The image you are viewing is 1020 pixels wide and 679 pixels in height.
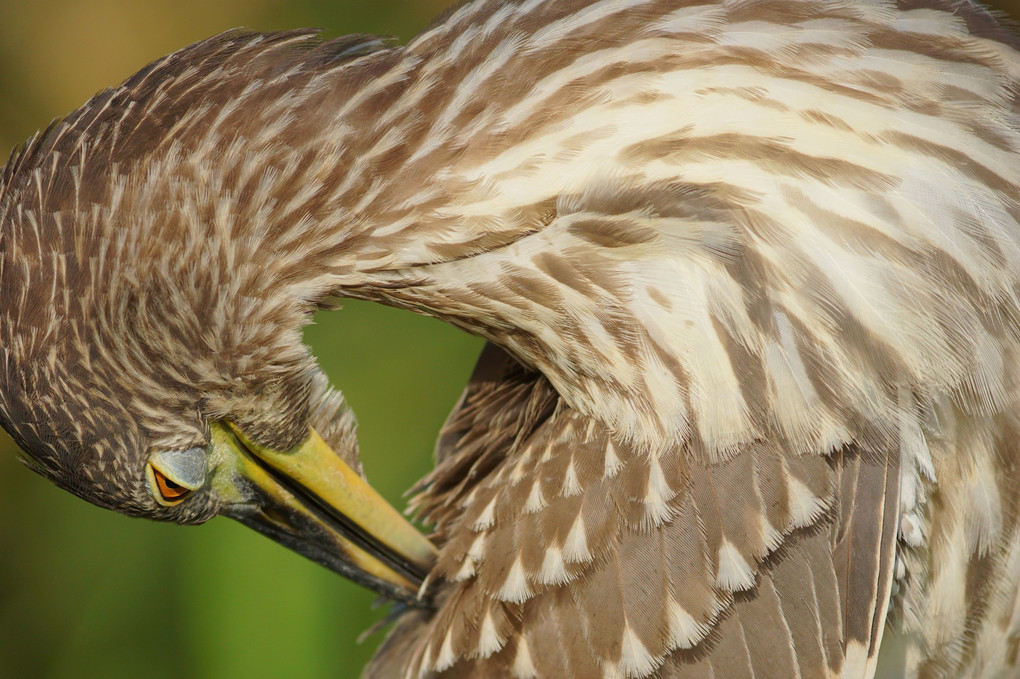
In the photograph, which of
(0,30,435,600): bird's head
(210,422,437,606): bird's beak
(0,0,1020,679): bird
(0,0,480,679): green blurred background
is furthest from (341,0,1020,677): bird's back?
(0,0,480,679): green blurred background

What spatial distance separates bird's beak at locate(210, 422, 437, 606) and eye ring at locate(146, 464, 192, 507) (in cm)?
7

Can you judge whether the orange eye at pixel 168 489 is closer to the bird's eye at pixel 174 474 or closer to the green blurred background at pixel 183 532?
the bird's eye at pixel 174 474

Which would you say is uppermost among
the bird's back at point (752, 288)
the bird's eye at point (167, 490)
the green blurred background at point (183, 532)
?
the bird's back at point (752, 288)

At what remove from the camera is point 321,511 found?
5.75 feet

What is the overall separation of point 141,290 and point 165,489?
1.18ft

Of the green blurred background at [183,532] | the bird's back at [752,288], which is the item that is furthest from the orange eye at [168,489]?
the green blurred background at [183,532]

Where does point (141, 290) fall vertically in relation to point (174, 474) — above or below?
above

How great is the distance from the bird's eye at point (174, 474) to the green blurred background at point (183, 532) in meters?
1.46

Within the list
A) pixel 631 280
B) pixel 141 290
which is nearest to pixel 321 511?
pixel 141 290

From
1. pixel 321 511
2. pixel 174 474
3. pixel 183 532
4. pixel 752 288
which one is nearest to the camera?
pixel 752 288

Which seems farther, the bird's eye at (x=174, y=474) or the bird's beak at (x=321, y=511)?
the bird's beak at (x=321, y=511)

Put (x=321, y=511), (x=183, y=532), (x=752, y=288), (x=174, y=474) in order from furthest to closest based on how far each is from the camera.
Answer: (x=183, y=532) → (x=321, y=511) → (x=174, y=474) → (x=752, y=288)

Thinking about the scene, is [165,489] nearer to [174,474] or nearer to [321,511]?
[174,474]

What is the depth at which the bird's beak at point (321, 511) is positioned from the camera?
1.64 metres
